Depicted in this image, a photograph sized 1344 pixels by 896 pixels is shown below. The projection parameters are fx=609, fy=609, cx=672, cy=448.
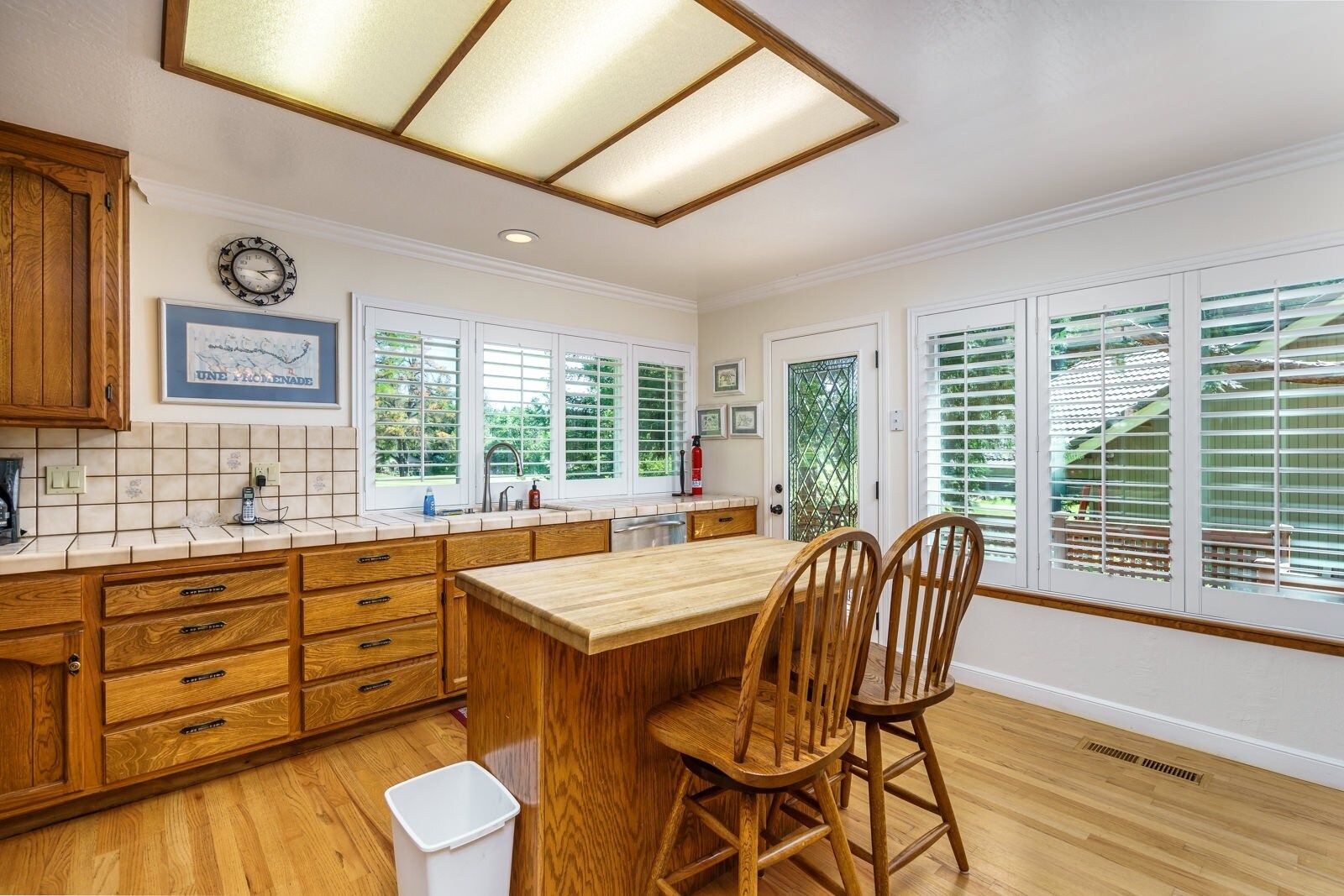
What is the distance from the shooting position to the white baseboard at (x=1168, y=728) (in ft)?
7.43

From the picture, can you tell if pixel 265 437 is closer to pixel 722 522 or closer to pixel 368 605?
pixel 368 605

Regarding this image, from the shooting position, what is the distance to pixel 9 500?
218 centimetres

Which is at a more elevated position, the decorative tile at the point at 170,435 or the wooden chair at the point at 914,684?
the decorative tile at the point at 170,435

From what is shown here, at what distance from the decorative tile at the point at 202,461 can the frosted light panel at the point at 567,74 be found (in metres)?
1.67

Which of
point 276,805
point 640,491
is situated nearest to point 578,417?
point 640,491

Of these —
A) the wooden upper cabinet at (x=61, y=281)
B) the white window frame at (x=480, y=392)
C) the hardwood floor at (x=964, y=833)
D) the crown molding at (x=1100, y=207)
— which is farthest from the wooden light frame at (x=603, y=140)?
the hardwood floor at (x=964, y=833)

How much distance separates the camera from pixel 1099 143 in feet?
7.25

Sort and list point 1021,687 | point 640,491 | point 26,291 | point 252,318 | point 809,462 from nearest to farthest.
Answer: point 26,291 < point 252,318 < point 1021,687 < point 809,462 < point 640,491

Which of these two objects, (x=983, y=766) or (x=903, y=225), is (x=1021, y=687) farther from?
(x=903, y=225)

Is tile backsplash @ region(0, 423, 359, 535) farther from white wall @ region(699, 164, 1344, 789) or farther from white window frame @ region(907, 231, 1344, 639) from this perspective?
white window frame @ region(907, 231, 1344, 639)

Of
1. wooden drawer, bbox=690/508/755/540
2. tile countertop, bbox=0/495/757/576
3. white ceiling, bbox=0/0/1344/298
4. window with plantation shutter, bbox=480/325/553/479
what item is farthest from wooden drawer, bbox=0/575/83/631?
wooden drawer, bbox=690/508/755/540

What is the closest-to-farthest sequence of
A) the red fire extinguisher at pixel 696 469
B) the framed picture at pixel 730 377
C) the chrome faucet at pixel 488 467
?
the chrome faucet at pixel 488 467 → the framed picture at pixel 730 377 → the red fire extinguisher at pixel 696 469

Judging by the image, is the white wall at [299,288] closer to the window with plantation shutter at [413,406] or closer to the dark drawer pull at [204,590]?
the window with plantation shutter at [413,406]

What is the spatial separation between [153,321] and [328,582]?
1353 millimetres
